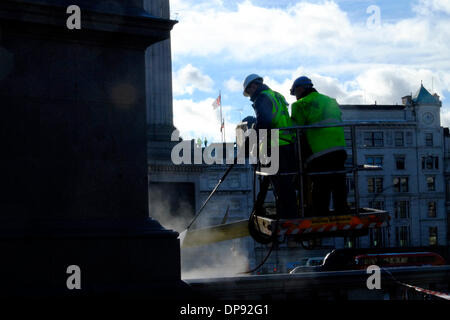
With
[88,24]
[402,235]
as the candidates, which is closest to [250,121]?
[88,24]

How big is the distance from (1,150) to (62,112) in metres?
0.66

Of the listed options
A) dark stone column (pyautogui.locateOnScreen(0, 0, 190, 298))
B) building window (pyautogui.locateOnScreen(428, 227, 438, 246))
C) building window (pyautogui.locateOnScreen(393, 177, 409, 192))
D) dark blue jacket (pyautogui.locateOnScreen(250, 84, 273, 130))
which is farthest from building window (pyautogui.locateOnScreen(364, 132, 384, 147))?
dark stone column (pyautogui.locateOnScreen(0, 0, 190, 298))

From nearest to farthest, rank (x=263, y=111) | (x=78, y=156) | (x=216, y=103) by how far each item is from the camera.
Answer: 1. (x=78, y=156)
2. (x=263, y=111)
3. (x=216, y=103)

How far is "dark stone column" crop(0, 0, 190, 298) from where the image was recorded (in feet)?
21.5

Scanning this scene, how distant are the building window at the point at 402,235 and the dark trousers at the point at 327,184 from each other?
71.0 meters

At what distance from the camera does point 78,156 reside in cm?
684

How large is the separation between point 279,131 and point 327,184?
0.96 meters

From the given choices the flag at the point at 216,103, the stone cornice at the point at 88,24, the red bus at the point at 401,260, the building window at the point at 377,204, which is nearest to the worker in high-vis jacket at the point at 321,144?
the stone cornice at the point at 88,24

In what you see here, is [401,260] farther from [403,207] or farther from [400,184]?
[400,184]

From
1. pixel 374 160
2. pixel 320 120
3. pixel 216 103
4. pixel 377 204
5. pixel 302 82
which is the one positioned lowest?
pixel 377 204

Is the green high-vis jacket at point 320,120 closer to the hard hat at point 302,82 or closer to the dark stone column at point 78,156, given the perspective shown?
the hard hat at point 302,82

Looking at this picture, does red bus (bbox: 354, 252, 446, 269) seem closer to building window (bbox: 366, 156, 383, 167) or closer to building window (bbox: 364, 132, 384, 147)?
building window (bbox: 366, 156, 383, 167)

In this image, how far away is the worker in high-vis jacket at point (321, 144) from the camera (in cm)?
863
